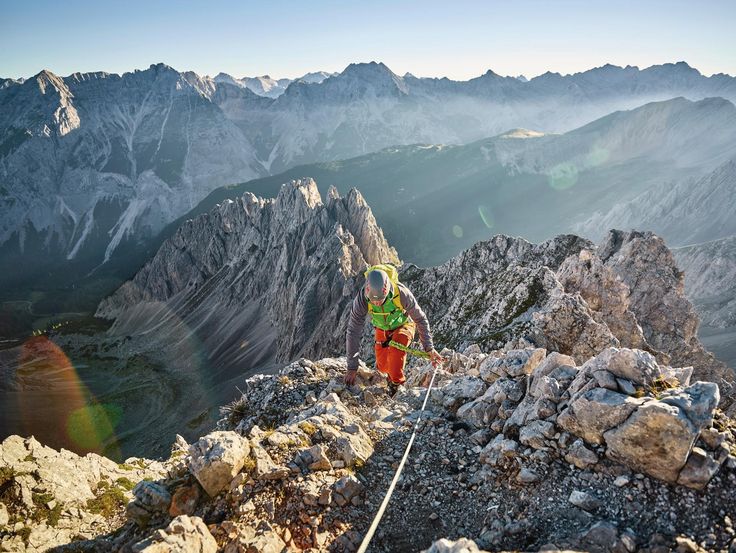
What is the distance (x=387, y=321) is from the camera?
14234mm

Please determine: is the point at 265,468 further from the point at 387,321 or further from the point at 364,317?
the point at 387,321

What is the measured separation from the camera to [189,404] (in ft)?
270

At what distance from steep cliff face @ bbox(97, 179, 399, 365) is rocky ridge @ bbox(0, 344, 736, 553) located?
59.3 m

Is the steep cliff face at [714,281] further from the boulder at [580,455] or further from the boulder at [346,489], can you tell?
the boulder at [346,489]

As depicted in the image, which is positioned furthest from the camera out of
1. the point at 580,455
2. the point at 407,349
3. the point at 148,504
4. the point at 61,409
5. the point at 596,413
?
the point at 61,409

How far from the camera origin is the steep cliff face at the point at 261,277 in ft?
273

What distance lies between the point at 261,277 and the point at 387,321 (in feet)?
333

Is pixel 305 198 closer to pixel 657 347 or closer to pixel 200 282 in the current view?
pixel 200 282

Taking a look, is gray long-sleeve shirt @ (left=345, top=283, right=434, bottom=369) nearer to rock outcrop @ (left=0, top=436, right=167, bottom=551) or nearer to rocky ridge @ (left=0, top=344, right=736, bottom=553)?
rocky ridge @ (left=0, top=344, right=736, bottom=553)

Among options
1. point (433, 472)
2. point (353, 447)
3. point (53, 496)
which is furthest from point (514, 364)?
point (53, 496)

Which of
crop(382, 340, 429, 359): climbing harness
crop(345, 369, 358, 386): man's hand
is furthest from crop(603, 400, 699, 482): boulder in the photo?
crop(345, 369, 358, 386): man's hand

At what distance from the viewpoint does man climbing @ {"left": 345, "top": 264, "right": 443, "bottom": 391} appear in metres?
12.5

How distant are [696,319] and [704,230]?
126524 millimetres

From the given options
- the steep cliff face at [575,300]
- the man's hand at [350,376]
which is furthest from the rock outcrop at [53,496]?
Result: the steep cliff face at [575,300]
